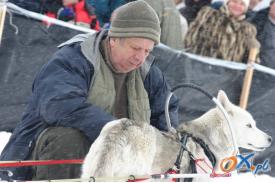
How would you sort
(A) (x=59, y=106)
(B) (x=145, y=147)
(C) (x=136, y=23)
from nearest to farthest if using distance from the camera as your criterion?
(B) (x=145, y=147), (A) (x=59, y=106), (C) (x=136, y=23)

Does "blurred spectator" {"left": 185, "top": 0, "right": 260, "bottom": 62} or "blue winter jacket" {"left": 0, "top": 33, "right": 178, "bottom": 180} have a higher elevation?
"blurred spectator" {"left": 185, "top": 0, "right": 260, "bottom": 62}

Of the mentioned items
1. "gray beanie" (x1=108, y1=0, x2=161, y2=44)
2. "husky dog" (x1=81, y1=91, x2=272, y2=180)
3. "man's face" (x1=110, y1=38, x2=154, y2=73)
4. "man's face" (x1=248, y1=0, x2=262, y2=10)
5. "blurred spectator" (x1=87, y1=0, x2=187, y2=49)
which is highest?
"man's face" (x1=248, y1=0, x2=262, y2=10)

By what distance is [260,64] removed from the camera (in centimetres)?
538

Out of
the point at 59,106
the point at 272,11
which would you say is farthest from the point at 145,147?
the point at 272,11

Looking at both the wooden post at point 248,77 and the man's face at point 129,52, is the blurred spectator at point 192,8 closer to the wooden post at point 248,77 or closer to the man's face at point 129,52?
the wooden post at point 248,77

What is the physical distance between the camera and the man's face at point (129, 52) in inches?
124

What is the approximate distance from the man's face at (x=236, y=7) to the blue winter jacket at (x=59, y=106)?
222cm

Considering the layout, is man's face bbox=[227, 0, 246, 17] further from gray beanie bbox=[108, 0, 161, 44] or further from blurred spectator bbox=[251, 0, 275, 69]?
gray beanie bbox=[108, 0, 161, 44]

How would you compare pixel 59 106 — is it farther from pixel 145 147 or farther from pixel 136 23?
pixel 136 23

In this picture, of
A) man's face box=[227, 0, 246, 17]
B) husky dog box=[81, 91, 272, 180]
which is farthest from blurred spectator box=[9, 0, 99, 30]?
husky dog box=[81, 91, 272, 180]

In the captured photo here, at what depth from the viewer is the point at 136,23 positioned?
10.2 feet

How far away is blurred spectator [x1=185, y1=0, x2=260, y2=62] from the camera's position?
514 cm

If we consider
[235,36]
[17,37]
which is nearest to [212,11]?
[235,36]

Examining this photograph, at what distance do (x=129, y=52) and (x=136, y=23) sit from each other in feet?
0.54
